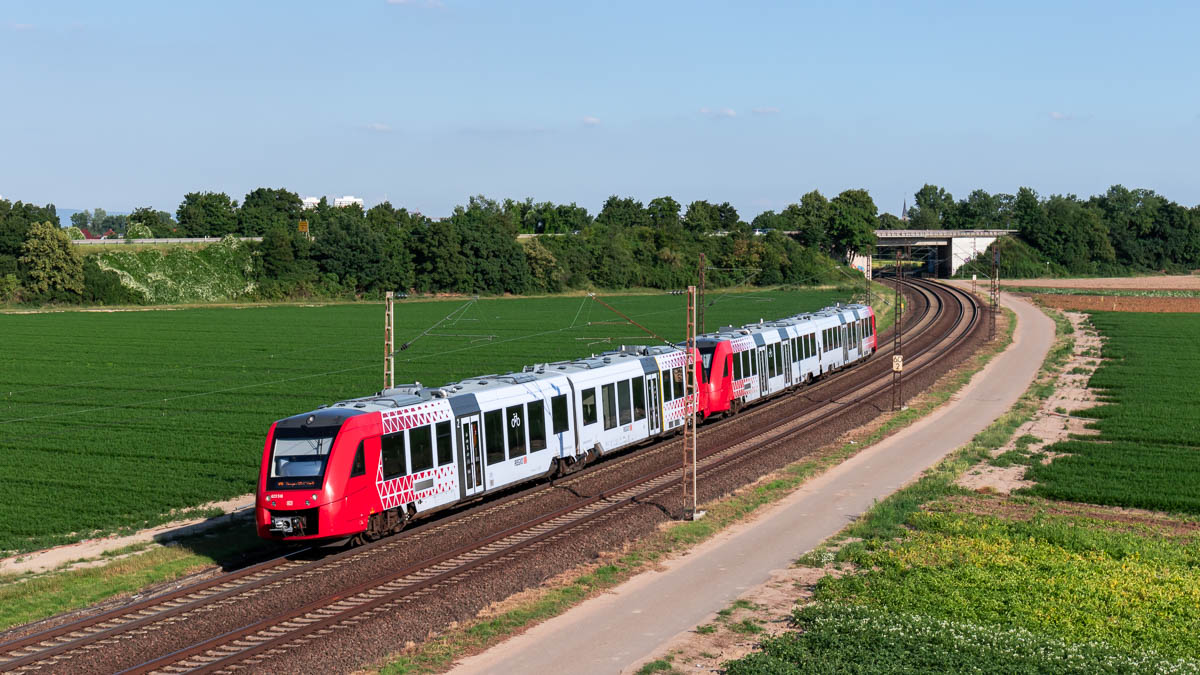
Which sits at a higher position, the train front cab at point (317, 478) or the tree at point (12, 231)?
the tree at point (12, 231)

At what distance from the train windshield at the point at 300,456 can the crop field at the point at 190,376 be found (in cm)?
763

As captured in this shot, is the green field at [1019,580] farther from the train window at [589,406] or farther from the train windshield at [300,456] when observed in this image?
the train windshield at [300,456]

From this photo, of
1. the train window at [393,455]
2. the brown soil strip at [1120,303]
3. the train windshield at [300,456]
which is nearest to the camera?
the train windshield at [300,456]

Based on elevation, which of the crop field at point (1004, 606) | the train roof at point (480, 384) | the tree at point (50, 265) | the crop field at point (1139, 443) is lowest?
the crop field at point (1139, 443)

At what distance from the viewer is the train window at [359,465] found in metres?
25.1

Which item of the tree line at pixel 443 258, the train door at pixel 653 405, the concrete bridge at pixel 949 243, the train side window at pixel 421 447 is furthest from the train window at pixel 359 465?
the concrete bridge at pixel 949 243

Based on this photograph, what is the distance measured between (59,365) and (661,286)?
100420 millimetres

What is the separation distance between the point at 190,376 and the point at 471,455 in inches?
1623

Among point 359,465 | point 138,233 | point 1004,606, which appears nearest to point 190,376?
point 359,465

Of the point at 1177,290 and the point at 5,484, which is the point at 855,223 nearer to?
the point at 1177,290

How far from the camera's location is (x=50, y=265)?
420 feet

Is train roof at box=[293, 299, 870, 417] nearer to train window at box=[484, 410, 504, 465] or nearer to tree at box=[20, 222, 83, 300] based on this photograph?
train window at box=[484, 410, 504, 465]

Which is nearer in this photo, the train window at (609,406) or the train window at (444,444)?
the train window at (444,444)

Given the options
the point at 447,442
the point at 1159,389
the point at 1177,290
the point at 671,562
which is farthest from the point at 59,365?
the point at 1177,290
